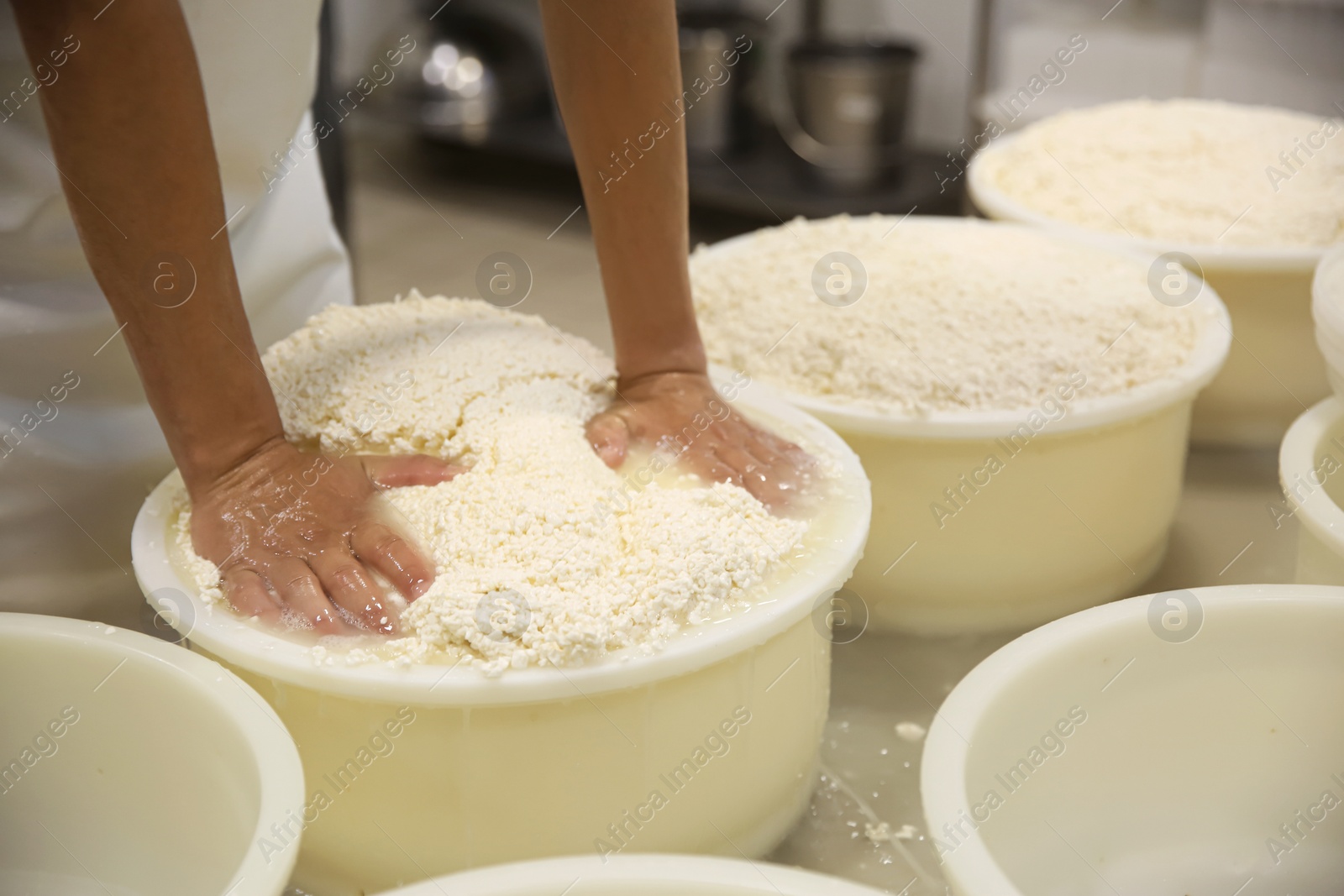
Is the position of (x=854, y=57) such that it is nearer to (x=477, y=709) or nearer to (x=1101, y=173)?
(x=1101, y=173)

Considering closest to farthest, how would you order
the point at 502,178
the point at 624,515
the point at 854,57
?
the point at 624,515, the point at 854,57, the point at 502,178

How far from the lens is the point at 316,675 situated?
0.69 m

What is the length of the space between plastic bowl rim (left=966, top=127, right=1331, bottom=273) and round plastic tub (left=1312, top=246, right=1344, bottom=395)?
23cm

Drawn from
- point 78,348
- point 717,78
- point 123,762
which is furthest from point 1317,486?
point 717,78

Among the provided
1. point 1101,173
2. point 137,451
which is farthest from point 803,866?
point 1101,173

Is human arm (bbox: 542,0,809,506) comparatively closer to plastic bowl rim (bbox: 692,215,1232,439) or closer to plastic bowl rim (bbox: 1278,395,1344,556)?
plastic bowl rim (bbox: 692,215,1232,439)

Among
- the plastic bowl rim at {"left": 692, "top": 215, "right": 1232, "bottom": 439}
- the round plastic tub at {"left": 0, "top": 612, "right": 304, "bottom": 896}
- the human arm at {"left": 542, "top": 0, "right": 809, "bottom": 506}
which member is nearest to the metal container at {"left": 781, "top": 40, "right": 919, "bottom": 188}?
the plastic bowl rim at {"left": 692, "top": 215, "right": 1232, "bottom": 439}

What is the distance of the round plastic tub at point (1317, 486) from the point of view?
2.67ft

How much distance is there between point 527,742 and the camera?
707 mm

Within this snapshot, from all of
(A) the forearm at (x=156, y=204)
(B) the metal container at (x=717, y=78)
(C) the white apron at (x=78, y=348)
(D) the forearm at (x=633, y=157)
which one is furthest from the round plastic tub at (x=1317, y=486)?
(B) the metal container at (x=717, y=78)

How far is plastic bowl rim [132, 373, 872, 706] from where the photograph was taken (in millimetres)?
684

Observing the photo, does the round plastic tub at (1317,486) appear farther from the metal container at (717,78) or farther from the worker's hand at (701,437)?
the metal container at (717,78)

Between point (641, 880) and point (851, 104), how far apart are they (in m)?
2.14

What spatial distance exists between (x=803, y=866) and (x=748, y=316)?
0.55 m
